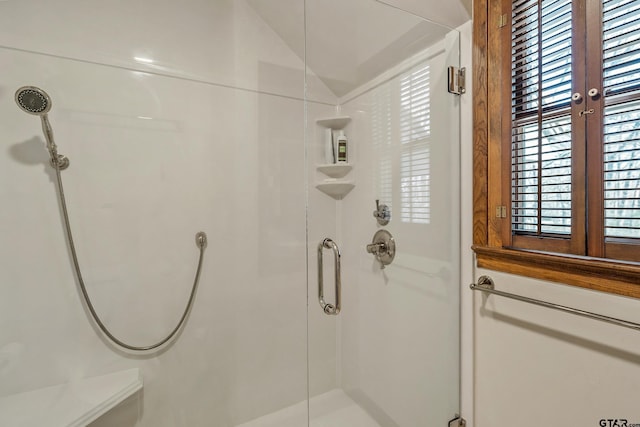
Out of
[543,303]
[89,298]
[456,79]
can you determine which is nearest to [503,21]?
[456,79]

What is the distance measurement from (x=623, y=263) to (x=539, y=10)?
84cm

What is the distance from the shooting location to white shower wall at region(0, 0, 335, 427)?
1151 mm

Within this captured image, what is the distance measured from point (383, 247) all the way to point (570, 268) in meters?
0.60

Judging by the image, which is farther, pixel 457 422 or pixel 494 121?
pixel 457 422

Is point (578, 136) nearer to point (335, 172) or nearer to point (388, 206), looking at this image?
point (388, 206)

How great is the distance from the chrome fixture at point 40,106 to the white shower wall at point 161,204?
1.6 inches

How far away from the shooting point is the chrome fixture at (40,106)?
1.09m

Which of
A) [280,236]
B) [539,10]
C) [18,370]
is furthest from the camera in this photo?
[280,236]

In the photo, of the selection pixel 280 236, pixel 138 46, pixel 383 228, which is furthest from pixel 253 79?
pixel 383 228

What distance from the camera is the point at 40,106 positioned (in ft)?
3.68

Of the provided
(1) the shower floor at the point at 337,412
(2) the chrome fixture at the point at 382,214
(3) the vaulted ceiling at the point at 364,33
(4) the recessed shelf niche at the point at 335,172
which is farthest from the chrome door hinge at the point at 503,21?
(1) the shower floor at the point at 337,412

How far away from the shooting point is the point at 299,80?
1265 mm

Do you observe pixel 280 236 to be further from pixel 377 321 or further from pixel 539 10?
pixel 539 10

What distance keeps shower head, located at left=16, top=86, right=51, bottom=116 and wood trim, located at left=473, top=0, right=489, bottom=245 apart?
1.77m
